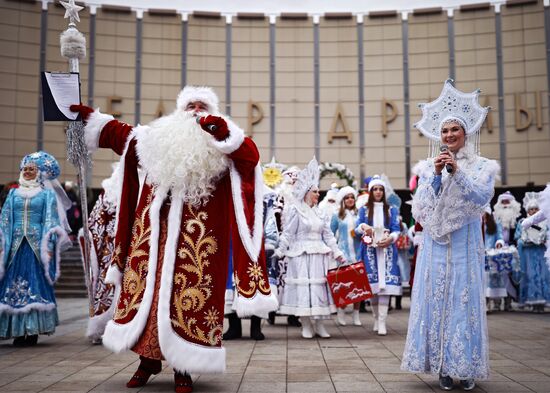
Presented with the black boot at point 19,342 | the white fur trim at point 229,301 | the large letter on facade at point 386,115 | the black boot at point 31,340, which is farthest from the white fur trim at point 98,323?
the large letter on facade at point 386,115

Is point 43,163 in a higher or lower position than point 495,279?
higher

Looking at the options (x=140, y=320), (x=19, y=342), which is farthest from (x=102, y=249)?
(x=140, y=320)

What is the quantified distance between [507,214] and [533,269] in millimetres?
1265

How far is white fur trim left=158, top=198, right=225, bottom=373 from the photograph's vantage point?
4.38 metres

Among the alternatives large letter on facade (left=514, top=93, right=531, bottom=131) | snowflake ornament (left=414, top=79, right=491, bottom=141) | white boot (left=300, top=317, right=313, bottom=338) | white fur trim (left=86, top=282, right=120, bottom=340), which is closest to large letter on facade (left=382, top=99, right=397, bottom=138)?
large letter on facade (left=514, top=93, right=531, bottom=131)

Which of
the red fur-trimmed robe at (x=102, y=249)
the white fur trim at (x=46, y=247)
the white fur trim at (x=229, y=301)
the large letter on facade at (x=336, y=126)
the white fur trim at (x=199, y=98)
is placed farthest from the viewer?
the large letter on facade at (x=336, y=126)

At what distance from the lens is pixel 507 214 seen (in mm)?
12867

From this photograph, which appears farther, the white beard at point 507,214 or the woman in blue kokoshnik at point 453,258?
the white beard at point 507,214

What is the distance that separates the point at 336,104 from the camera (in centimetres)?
2598

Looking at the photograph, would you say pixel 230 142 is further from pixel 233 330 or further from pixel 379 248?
pixel 379 248

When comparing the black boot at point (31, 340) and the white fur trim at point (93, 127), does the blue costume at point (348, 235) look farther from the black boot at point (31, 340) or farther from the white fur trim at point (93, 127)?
the white fur trim at point (93, 127)

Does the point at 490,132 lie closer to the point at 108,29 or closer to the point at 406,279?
the point at 406,279

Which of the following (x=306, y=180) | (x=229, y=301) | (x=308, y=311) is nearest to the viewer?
(x=308, y=311)

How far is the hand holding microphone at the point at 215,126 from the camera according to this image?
4.66 meters
